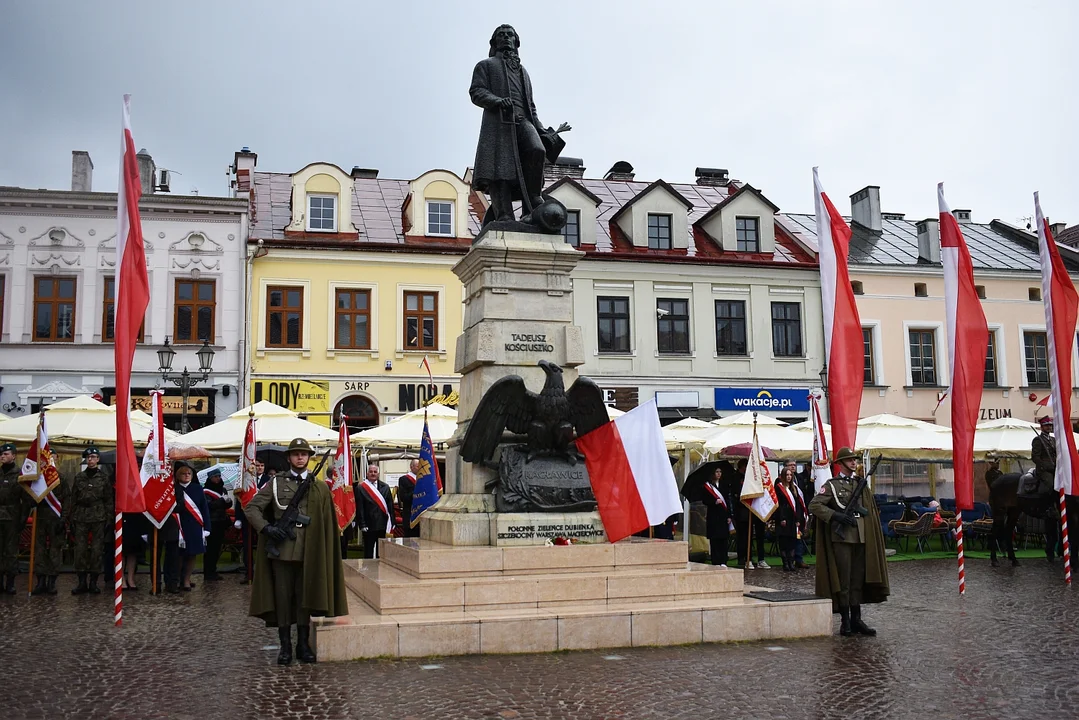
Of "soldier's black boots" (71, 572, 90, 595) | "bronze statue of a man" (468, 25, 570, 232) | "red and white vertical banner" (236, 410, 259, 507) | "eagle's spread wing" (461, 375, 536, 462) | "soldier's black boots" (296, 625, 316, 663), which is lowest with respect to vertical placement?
"soldier's black boots" (71, 572, 90, 595)

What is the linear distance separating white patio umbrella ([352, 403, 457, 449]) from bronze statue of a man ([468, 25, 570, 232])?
315 inches

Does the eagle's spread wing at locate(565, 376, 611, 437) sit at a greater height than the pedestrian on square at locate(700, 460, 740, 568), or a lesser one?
greater

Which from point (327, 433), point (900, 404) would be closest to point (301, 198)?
point (327, 433)

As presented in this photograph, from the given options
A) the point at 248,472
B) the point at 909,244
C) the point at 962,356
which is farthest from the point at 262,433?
the point at 909,244

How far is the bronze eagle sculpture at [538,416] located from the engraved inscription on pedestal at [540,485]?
10 cm

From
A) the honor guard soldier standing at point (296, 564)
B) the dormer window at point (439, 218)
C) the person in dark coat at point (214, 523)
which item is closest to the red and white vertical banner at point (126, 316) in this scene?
the honor guard soldier standing at point (296, 564)

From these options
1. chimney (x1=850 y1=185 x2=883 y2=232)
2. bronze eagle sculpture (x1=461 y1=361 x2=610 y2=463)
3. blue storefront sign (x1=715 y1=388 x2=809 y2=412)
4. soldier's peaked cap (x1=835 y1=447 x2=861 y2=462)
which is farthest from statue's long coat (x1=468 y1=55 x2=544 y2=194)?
chimney (x1=850 y1=185 x2=883 y2=232)

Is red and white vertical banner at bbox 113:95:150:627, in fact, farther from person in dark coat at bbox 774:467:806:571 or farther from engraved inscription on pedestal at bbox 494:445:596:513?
person in dark coat at bbox 774:467:806:571

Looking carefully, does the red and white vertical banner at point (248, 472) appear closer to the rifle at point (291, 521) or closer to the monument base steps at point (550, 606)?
the monument base steps at point (550, 606)

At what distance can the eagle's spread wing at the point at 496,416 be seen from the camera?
379 inches

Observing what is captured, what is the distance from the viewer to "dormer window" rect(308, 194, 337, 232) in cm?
2845

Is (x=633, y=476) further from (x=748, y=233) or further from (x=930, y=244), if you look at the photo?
(x=930, y=244)

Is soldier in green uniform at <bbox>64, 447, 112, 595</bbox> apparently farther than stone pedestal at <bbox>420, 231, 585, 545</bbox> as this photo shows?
Yes

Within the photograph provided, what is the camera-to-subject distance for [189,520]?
1388 centimetres
